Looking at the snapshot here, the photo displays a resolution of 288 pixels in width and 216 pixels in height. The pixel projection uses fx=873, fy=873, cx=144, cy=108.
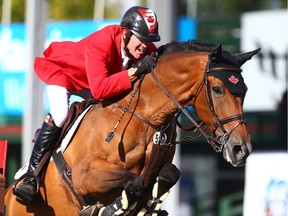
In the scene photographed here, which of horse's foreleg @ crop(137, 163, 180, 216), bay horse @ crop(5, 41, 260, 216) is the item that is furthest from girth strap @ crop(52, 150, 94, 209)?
horse's foreleg @ crop(137, 163, 180, 216)

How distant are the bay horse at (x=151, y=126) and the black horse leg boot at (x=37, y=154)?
0.24 m

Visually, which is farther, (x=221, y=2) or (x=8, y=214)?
(x=221, y=2)

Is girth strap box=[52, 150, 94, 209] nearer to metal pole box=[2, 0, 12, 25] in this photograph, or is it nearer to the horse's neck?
the horse's neck

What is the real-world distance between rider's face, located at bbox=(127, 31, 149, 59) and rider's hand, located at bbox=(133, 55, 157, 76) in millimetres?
72

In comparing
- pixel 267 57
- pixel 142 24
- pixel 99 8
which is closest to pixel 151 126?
pixel 142 24

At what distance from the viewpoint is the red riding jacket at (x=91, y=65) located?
6.46 m

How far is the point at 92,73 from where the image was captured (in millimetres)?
6465

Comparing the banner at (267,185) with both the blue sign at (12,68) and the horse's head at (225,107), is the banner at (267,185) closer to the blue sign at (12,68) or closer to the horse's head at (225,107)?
the horse's head at (225,107)

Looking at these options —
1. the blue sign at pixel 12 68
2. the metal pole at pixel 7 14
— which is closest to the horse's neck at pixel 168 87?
the blue sign at pixel 12 68

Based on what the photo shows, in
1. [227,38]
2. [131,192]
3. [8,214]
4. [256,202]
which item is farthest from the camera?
[227,38]

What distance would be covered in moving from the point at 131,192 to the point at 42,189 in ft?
3.48

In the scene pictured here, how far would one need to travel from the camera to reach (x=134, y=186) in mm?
→ 6246

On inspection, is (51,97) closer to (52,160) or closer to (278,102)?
(52,160)

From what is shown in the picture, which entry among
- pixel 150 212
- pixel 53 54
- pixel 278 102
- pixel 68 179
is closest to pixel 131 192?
pixel 150 212
